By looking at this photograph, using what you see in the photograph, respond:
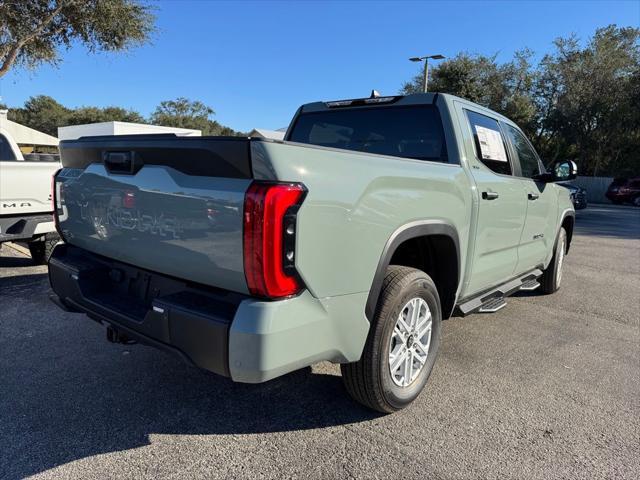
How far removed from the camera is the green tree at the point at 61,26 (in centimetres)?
1199

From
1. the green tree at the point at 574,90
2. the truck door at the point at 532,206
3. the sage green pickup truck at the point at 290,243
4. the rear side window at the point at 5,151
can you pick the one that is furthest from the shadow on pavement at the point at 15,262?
the green tree at the point at 574,90

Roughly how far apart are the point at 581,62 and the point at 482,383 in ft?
110

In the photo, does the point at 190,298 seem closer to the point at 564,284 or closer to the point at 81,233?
the point at 81,233

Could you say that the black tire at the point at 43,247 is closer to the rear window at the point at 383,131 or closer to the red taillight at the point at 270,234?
the rear window at the point at 383,131

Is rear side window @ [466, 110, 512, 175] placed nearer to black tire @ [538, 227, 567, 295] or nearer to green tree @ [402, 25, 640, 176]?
black tire @ [538, 227, 567, 295]

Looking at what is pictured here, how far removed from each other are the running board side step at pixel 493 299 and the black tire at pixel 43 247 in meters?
5.15

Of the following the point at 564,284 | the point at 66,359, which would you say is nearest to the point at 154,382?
the point at 66,359

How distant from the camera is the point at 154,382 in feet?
10.5

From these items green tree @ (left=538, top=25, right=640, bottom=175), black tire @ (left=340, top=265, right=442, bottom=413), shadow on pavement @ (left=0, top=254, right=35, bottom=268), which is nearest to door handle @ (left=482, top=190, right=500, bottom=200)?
black tire @ (left=340, top=265, right=442, bottom=413)

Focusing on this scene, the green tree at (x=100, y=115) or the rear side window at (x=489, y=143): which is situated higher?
the green tree at (x=100, y=115)

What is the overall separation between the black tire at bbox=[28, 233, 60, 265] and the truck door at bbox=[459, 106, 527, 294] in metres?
5.18

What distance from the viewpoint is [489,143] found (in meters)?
3.82

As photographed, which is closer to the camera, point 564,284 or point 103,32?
point 564,284

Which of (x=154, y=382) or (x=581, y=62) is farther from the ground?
(x=581, y=62)
